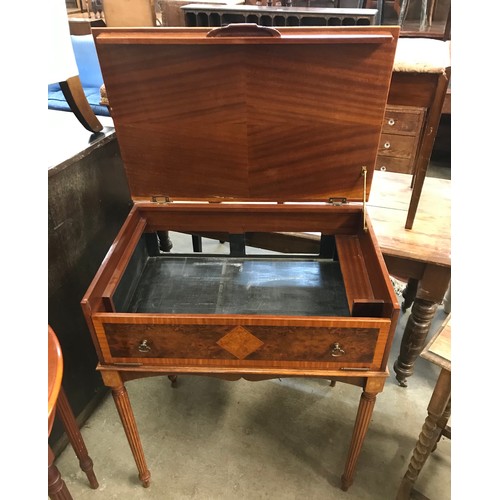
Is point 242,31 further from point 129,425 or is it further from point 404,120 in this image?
point 404,120

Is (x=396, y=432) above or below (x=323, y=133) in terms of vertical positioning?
below

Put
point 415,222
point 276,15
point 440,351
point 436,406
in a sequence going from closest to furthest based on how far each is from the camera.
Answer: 1. point 440,351
2. point 436,406
3. point 415,222
4. point 276,15

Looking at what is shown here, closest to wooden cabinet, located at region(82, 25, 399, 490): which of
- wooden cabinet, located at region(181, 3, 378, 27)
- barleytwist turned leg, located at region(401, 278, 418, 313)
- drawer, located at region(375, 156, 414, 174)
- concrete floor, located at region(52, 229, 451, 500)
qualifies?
concrete floor, located at region(52, 229, 451, 500)

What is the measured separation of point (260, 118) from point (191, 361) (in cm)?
60

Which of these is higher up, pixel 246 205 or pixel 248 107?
pixel 248 107

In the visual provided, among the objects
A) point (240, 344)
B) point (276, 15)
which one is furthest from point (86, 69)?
point (240, 344)

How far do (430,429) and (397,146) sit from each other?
1281mm

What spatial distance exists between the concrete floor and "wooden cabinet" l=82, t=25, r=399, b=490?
0.36 feet

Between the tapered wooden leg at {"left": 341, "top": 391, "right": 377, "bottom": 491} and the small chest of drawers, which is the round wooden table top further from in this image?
the small chest of drawers

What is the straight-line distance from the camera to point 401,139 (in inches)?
72.7

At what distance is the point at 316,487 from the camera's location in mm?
1240

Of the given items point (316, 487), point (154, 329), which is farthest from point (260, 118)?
point (316, 487)

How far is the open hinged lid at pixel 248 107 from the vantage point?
2.90ft

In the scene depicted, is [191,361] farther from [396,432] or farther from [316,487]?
[396,432]
